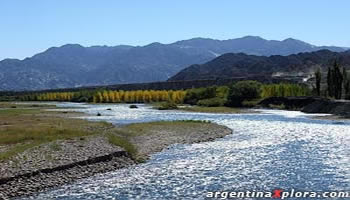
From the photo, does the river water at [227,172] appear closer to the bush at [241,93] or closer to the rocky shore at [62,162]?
the rocky shore at [62,162]

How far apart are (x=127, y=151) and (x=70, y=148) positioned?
243 inches

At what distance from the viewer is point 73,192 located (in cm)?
3547

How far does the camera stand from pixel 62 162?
139ft

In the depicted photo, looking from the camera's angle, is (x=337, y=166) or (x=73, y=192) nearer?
(x=73, y=192)

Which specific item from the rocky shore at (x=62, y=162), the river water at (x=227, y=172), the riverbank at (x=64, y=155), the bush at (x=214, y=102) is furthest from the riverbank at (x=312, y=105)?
the rocky shore at (x=62, y=162)

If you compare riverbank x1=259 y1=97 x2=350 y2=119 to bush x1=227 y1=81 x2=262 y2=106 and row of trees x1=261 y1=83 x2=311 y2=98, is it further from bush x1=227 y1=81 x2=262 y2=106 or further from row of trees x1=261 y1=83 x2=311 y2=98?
row of trees x1=261 y1=83 x2=311 y2=98

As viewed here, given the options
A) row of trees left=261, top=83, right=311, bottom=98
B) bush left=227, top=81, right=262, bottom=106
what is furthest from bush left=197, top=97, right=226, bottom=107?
row of trees left=261, top=83, right=311, bottom=98

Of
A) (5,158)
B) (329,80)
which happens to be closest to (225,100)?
(329,80)

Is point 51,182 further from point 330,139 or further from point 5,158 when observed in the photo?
point 330,139

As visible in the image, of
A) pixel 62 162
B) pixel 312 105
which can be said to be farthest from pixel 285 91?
pixel 62 162

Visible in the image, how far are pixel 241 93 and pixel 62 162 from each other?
418ft

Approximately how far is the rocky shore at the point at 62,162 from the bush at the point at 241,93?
335ft

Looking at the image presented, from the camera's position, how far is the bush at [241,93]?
165 m

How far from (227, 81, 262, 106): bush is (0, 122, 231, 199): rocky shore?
→ 10212 centimetres
